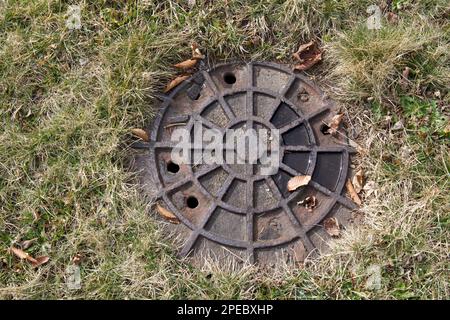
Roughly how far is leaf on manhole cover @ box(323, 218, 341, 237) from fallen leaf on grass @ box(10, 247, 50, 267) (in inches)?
57.8

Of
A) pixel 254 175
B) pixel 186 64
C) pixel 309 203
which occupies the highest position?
pixel 186 64

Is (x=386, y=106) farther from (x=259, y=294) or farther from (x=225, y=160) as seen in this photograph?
(x=259, y=294)

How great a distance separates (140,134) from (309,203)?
0.99 metres

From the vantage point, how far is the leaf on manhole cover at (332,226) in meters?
2.77

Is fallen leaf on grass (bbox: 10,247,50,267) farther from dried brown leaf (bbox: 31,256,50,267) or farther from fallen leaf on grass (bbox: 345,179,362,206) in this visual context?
fallen leaf on grass (bbox: 345,179,362,206)

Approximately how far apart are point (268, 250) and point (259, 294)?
9.0 inches

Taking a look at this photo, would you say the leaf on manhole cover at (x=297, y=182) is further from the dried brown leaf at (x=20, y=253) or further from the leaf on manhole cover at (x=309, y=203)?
the dried brown leaf at (x=20, y=253)

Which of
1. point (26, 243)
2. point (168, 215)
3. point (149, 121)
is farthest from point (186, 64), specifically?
point (26, 243)

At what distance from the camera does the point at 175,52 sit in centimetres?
302

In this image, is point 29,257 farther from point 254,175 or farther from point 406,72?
point 406,72

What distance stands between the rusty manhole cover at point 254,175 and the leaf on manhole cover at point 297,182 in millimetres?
27

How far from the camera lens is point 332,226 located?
9.12 feet

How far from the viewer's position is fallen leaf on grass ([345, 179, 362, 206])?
2803 mm
